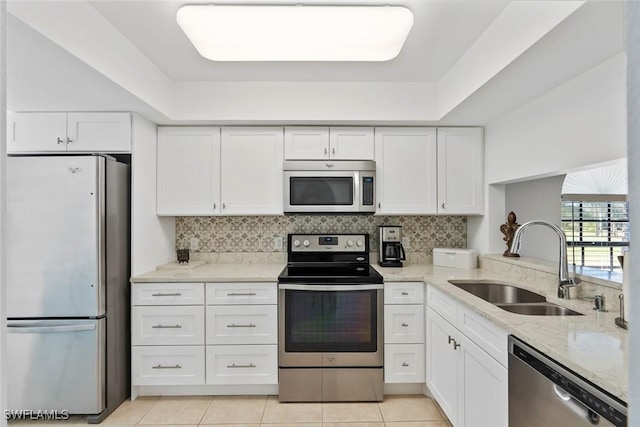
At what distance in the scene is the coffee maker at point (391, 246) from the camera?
9.62 ft

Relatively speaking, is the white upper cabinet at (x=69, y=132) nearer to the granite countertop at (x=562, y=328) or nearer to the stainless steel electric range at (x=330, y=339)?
the granite countertop at (x=562, y=328)

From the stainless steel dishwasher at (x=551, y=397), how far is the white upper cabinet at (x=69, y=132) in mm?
2630

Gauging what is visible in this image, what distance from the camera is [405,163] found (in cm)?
289

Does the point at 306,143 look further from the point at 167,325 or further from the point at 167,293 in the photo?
the point at 167,325

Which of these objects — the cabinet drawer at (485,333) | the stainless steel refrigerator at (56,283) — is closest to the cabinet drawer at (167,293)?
the stainless steel refrigerator at (56,283)

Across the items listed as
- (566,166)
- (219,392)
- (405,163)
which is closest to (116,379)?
(219,392)

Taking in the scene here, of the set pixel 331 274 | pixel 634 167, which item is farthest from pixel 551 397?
pixel 331 274

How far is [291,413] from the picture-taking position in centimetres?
234

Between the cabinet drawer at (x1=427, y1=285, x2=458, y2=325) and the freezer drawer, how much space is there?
219 cm

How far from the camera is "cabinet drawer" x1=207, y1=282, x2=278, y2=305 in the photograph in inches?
99.0

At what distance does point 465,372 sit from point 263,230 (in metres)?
1.97

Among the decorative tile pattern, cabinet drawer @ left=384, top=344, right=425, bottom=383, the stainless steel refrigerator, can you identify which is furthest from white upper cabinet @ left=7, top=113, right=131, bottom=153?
cabinet drawer @ left=384, top=344, right=425, bottom=383

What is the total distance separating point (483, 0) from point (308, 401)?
8.50 ft

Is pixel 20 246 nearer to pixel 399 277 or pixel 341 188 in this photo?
pixel 341 188
